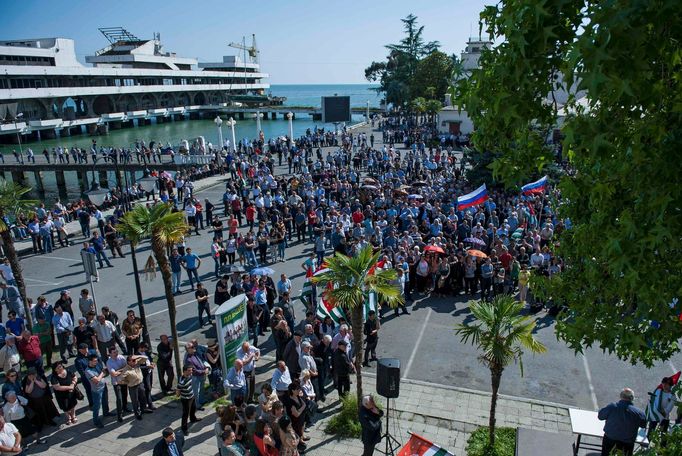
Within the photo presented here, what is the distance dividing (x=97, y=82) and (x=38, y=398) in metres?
87.4

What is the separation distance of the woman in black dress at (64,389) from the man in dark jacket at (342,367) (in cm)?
509

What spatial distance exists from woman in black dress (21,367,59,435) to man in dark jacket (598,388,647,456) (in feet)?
32.1

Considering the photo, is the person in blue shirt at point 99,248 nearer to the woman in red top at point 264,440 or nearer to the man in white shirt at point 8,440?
the man in white shirt at point 8,440

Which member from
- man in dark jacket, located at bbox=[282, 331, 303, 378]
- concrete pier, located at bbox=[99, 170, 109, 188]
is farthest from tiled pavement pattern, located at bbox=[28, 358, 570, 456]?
concrete pier, located at bbox=[99, 170, 109, 188]

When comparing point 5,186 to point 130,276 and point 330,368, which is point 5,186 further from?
point 330,368

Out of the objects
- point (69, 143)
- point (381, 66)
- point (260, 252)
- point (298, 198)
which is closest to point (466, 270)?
point (260, 252)

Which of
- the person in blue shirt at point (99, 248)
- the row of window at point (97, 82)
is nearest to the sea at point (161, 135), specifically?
the row of window at point (97, 82)

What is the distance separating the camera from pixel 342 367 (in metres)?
10.5

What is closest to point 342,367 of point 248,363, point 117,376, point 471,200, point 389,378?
point 248,363

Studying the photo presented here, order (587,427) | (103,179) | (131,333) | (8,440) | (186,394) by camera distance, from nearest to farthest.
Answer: (8,440) → (587,427) → (186,394) → (131,333) → (103,179)

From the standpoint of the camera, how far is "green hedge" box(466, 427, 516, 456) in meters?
8.85

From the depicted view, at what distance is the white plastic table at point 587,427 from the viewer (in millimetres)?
8078

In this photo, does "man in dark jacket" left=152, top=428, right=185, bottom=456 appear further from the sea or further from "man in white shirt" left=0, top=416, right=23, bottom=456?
the sea

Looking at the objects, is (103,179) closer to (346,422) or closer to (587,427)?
(346,422)
